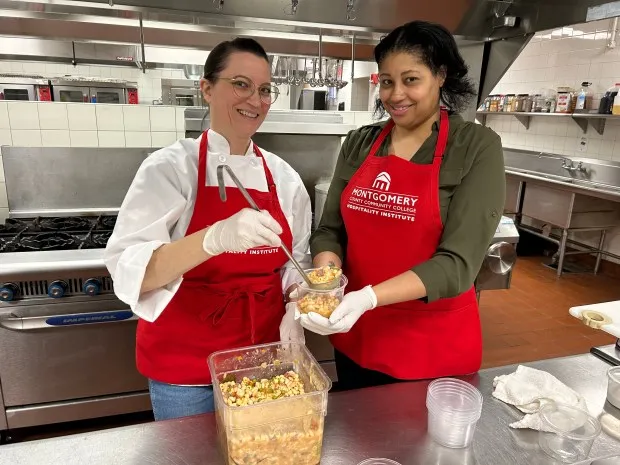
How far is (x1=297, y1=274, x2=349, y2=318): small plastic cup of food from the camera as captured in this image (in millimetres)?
1090

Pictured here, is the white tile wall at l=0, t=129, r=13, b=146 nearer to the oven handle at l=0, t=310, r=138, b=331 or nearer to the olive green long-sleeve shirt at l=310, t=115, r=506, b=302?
the oven handle at l=0, t=310, r=138, b=331

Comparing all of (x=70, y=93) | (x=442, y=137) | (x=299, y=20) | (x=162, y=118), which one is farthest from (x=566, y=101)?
(x=70, y=93)

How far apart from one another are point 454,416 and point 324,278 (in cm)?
42

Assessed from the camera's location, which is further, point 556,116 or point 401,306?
point 556,116

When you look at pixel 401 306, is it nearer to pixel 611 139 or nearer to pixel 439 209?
pixel 439 209

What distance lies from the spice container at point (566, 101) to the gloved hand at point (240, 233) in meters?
4.84

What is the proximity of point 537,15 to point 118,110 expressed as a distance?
233 cm

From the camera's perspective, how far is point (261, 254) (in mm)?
1277

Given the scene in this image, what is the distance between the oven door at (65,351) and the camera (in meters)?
1.96

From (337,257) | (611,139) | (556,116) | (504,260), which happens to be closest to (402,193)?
(337,257)

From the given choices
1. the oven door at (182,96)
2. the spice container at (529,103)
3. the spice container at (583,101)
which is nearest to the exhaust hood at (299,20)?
the spice container at (583,101)

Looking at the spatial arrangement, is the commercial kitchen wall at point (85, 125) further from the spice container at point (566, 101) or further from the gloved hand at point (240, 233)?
the spice container at point (566, 101)

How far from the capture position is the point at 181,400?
1235 mm

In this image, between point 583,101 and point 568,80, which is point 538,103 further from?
point 583,101
